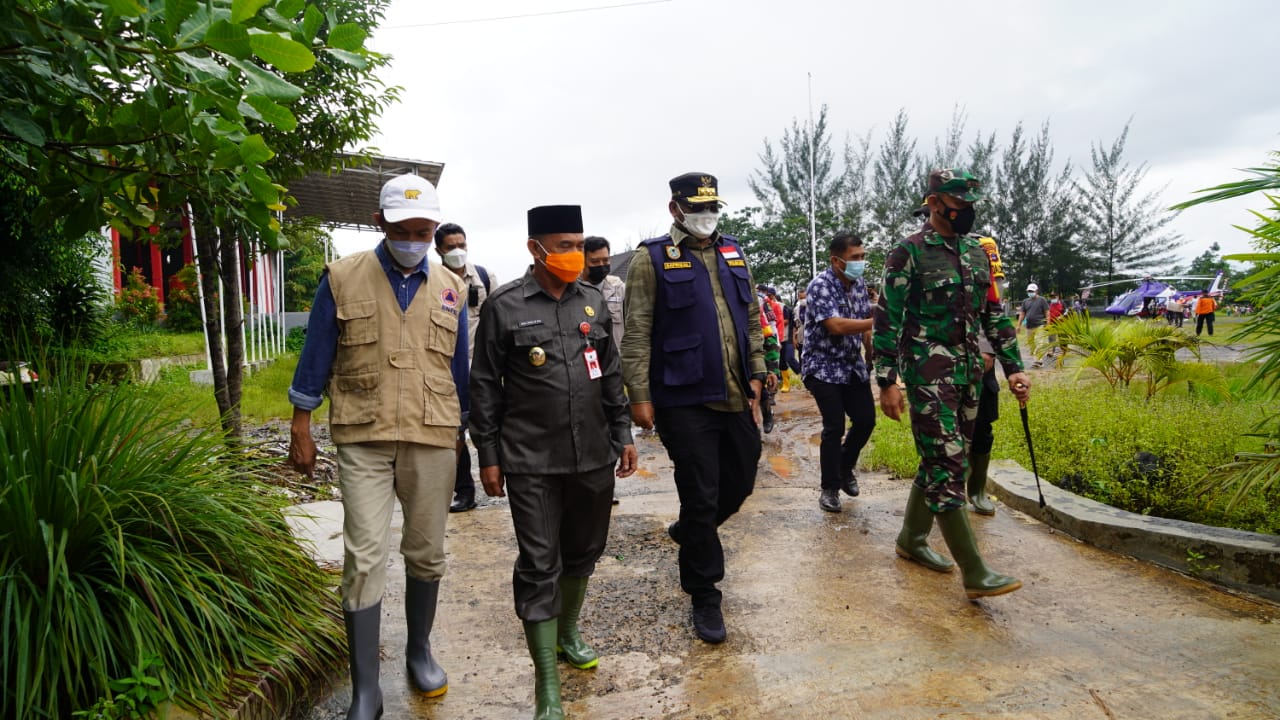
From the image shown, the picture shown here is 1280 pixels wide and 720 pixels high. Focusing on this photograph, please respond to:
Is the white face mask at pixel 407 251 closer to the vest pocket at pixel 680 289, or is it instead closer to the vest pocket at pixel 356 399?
the vest pocket at pixel 356 399

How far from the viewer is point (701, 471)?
144 inches

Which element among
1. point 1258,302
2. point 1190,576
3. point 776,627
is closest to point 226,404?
point 776,627

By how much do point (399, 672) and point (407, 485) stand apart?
86cm

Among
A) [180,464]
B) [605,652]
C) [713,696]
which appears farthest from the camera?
[605,652]

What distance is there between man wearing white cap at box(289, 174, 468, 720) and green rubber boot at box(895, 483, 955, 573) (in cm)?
260

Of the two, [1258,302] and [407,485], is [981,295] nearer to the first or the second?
[1258,302]

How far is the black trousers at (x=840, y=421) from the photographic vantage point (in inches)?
219

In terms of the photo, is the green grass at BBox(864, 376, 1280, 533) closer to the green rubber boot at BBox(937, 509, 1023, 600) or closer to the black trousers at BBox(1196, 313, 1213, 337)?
the green rubber boot at BBox(937, 509, 1023, 600)

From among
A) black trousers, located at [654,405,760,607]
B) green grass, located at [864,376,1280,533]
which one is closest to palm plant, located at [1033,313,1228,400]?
green grass, located at [864,376,1280,533]

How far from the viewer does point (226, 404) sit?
5410 millimetres

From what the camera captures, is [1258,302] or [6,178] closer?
[1258,302]

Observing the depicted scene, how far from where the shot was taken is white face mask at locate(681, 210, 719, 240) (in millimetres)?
3867

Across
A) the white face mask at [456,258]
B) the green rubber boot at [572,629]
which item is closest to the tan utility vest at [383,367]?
the green rubber boot at [572,629]

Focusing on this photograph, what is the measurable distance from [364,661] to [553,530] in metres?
0.82
